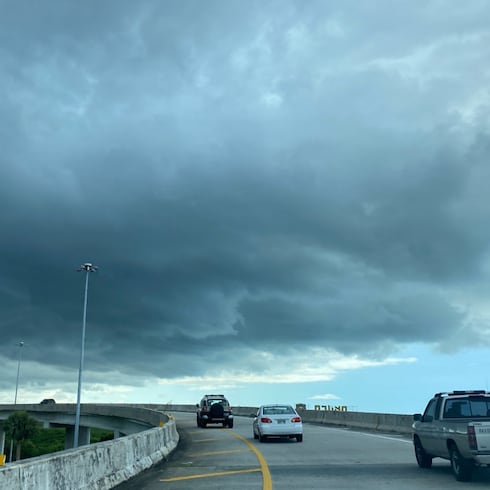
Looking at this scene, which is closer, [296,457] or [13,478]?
[13,478]

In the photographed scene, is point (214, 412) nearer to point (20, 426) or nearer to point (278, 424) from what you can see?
point (278, 424)

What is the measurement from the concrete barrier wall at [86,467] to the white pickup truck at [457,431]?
6.73 m

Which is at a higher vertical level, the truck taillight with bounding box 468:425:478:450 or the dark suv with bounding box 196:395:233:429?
the dark suv with bounding box 196:395:233:429

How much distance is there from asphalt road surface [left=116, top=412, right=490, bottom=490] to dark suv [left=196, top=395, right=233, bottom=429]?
17.1 metres

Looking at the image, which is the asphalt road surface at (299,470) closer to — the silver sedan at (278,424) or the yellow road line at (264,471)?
the yellow road line at (264,471)

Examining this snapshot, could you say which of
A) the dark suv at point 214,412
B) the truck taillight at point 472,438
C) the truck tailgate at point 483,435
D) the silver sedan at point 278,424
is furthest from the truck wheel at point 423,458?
the dark suv at point 214,412

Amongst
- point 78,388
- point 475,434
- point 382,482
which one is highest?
point 78,388

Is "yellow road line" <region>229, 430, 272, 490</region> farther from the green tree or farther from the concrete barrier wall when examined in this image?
the green tree

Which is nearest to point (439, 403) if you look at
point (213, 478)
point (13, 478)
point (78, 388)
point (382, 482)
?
point (382, 482)

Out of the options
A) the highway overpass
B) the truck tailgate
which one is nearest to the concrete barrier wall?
the highway overpass

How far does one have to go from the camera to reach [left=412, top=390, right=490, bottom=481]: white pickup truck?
12867mm

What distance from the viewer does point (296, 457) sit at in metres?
19.6

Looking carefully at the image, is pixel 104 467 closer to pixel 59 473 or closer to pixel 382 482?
pixel 59 473

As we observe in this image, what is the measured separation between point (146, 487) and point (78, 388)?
121 ft
